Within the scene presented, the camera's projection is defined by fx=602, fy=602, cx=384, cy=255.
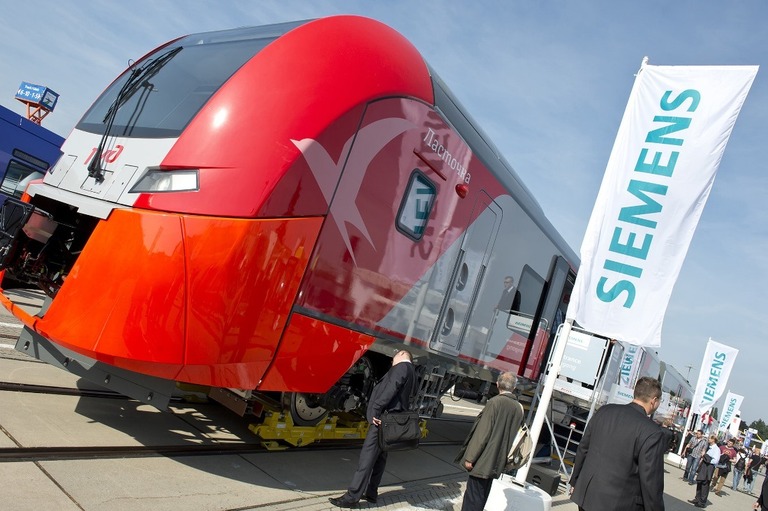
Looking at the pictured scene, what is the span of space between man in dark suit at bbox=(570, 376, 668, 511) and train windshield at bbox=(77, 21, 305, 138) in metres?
3.71

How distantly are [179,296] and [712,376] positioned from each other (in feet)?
73.9

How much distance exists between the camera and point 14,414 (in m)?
4.71

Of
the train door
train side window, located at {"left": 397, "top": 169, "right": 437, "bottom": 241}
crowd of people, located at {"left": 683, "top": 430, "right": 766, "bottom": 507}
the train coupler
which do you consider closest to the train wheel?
the train coupler

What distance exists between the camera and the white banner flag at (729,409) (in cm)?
2891

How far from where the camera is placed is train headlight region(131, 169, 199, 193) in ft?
14.0

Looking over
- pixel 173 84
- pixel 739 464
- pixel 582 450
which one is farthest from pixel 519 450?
pixel 739 464

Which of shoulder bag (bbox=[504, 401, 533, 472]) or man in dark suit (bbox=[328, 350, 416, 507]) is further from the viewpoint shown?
shoulder bag (bbox=[504, 401, 533, 472])

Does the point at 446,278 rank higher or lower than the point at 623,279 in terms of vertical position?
lower

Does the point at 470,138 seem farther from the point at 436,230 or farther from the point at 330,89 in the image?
the point at 330,89

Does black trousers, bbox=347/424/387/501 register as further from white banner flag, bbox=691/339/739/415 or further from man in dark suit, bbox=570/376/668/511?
white banner flag, bbox=691/339/739/415

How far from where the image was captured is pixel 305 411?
235 inches

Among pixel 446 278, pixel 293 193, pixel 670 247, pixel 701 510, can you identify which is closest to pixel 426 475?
pixel 446 278

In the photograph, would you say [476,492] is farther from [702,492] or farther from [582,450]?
[702,492]

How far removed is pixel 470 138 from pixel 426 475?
3.90 m
